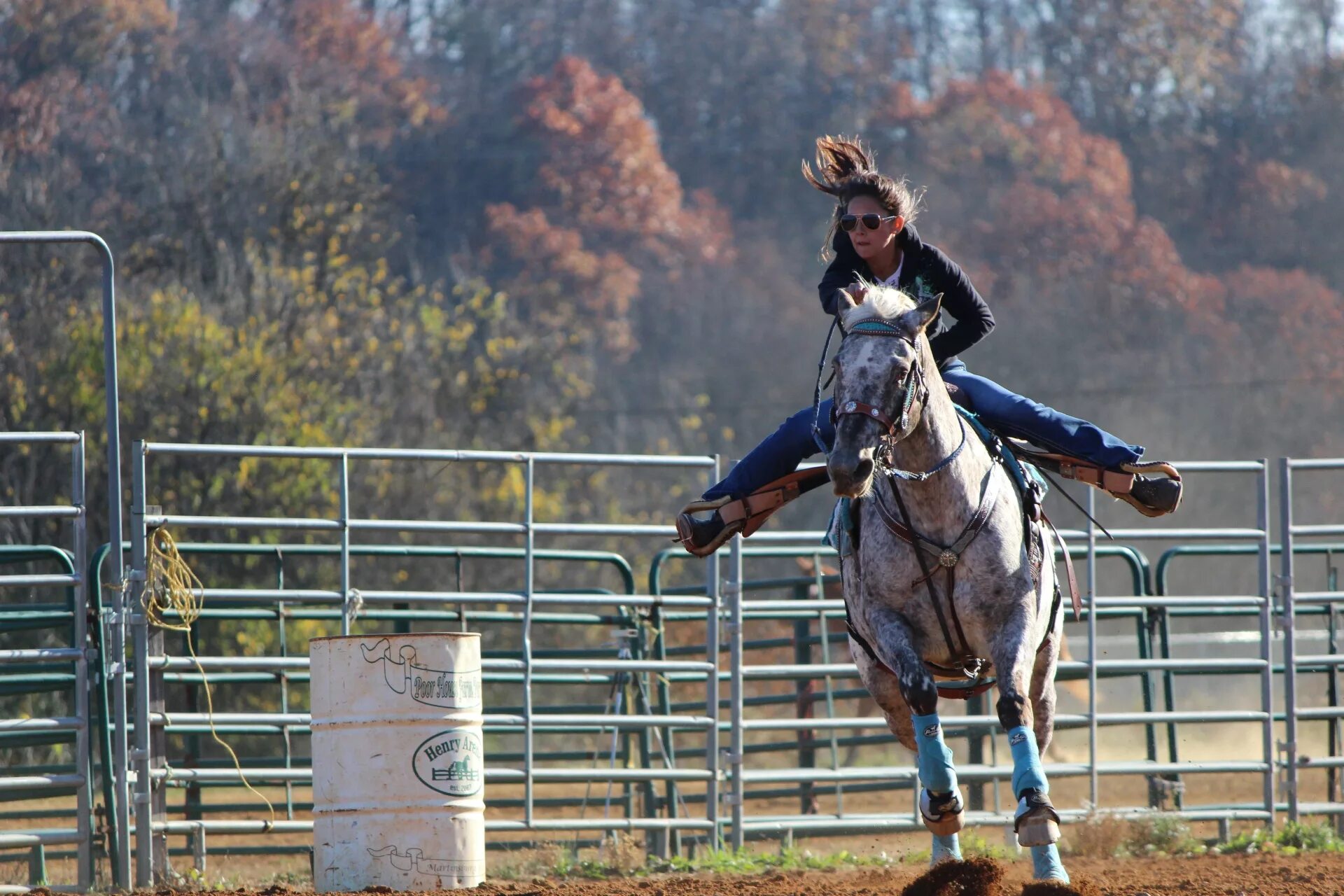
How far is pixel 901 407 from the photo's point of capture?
527 cm

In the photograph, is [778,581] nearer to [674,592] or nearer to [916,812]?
[674,592]

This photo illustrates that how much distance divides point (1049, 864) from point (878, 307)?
1.97 metres

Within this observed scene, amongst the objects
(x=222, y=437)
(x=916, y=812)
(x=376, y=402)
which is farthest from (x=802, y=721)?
(x=376, y=402)

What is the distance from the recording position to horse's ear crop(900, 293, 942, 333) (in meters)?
5.40

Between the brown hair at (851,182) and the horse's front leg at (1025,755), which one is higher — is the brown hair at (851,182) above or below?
above

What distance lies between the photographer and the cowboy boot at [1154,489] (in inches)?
246

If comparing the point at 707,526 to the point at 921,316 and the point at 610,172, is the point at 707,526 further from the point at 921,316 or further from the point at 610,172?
the point at 610,172

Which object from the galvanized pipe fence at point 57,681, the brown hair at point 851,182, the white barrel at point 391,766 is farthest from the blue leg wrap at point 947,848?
the galvanized pipe fence at point 57,681

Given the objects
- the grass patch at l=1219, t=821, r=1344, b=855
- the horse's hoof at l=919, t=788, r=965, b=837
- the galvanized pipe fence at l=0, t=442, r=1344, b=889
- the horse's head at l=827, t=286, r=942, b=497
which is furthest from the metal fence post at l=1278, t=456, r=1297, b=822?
the horse's head at l=827, t=286, r=942, b=497

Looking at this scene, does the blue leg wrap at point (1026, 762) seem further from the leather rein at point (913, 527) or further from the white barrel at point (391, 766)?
the white barrel at point (391, 766)

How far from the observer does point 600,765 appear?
13984 millimetres

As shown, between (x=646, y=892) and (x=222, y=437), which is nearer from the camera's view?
(x=646, y=892)

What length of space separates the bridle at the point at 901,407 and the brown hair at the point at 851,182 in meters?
0.93

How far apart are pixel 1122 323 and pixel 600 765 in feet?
63.1
